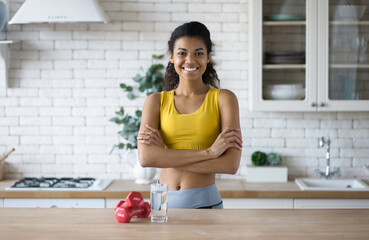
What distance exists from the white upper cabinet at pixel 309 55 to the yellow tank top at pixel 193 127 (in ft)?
3.98

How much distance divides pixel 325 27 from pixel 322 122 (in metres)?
0.80

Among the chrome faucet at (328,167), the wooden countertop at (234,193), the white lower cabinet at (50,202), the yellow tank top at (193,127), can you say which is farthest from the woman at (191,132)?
the chrome faucet at (328,167)

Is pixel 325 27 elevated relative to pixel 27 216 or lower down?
elevated

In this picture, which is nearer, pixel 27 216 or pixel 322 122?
pixel 27 216

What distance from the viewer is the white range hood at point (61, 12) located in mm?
3340

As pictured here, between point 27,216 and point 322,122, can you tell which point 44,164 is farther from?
point 322,122

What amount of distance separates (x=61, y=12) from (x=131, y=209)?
1.98 meters

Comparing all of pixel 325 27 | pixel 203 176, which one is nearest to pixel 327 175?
pixel 325 27

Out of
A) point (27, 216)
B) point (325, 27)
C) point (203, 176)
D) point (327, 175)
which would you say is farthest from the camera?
point (327, 175)

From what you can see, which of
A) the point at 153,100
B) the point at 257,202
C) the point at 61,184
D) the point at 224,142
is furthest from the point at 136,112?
the point at 224,142

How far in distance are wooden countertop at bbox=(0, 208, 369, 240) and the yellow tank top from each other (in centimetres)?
40

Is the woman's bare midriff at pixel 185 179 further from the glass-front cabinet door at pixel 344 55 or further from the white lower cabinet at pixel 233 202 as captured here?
the glass-front cabinet door at pixel 344 55

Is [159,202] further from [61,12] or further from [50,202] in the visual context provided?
[61,12]

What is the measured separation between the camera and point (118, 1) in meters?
3.81
